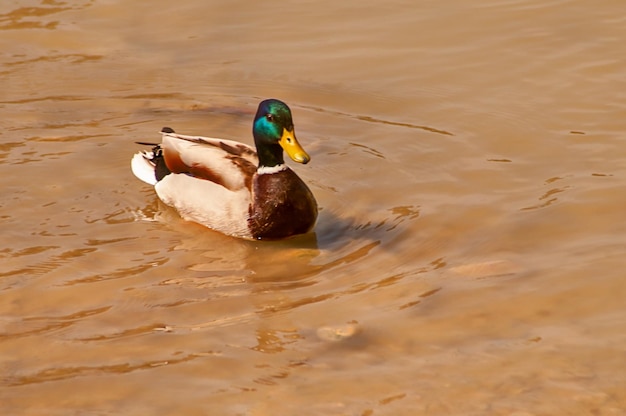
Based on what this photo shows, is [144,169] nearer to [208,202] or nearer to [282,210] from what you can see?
[208,202]

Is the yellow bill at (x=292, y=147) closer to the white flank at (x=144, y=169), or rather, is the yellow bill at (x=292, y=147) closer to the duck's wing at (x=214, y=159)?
the duck's wing at (x=214, y=159)

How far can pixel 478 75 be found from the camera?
912 cm

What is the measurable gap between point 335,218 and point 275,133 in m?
0.66

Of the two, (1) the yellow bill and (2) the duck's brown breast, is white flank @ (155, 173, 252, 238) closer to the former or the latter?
(2) the duck's brown breast

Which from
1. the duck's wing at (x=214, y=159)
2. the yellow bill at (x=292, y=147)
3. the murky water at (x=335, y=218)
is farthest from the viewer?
the duck's wing at (x=214, y=159)

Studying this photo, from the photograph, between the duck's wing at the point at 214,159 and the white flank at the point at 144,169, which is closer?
the duck's wing at the point at 214,159

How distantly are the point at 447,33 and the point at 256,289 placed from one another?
4175 mm

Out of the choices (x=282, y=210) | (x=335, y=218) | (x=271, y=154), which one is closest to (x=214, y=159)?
(x=271, y=154)

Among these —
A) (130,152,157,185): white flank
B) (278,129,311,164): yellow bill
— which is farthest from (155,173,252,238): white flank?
(278,129,311,164): yellow bill

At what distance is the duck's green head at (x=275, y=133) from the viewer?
23.3 ft

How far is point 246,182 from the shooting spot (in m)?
7.34

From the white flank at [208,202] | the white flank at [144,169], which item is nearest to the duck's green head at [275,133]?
the white flank at [208,202]

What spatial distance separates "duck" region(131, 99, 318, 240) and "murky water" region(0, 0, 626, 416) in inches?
4.8

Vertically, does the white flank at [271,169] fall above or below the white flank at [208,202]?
above
